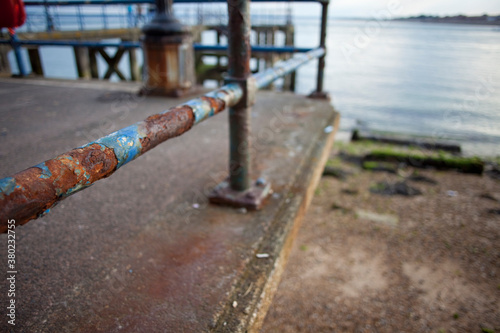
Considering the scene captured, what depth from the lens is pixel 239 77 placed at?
1500 mm

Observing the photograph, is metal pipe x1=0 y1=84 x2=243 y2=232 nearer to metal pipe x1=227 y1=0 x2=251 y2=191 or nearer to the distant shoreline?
metal pipe x1=227 y1=0 x2=251 y2=191

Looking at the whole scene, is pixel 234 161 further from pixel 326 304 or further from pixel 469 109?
pixel 469 109

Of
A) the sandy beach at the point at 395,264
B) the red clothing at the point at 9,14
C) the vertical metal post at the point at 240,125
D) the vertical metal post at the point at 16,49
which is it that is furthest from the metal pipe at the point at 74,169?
the vertical metal post at the point at 16,49

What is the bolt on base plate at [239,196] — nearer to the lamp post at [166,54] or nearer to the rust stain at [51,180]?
the rust stain at [51,180]

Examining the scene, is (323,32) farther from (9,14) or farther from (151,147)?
(151,147)

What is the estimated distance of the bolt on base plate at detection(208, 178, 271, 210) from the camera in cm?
168

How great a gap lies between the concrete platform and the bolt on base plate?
0.05m

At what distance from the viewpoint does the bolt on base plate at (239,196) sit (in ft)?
5.51

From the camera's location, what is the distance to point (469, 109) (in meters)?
13.3

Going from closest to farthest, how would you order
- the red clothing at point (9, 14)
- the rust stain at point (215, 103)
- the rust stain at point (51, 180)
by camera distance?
1. the rust stain at point (51, 180)
2. the rust stain at point (215, 103)
3. the red clothing at point (9, 14)

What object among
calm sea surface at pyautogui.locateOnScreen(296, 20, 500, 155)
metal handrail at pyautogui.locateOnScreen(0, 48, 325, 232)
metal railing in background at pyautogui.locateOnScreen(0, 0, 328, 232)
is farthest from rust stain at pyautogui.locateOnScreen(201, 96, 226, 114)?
calm sea surface at pyautogui.locateOnScreen(296, 20, 500, 155)

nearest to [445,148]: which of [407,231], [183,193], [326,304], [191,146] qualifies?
[407,231]

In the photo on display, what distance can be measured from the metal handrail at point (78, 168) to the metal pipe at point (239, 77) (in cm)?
48

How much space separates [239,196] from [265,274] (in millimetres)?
510
